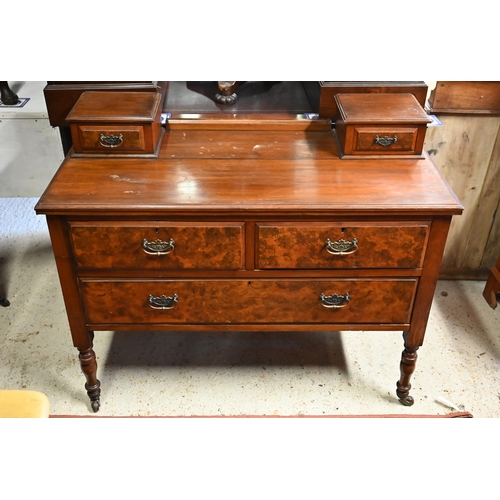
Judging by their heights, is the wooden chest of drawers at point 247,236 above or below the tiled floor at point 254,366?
above

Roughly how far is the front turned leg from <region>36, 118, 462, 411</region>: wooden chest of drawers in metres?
0.07

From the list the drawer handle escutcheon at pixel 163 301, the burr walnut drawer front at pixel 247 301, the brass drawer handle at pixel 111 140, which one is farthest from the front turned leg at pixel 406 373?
the brass drawer handle at pixel 111 140

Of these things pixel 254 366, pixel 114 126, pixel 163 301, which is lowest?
pixel 254 366

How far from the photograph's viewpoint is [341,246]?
155 cm

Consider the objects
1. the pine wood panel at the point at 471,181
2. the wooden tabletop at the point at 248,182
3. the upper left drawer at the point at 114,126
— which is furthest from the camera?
the pine wood panel at the point at 471,181

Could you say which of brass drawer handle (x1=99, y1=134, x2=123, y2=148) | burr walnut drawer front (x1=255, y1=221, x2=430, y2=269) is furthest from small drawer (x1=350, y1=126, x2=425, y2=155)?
brass drawer handle (x1=99, y1=134, x2=123, y2=148)

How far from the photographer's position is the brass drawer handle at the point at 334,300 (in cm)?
166

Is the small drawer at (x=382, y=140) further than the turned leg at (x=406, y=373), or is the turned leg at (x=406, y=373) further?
the turned leg at (x=406, y=373)

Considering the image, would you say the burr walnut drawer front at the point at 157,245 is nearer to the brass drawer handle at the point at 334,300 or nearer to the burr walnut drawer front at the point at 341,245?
the burr walnut drawer front at the point at 341,245

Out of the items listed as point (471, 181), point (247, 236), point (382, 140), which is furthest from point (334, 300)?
point (471, 181)

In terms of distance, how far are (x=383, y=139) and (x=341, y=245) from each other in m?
0.36

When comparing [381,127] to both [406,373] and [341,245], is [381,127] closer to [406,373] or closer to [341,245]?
[341,245]
